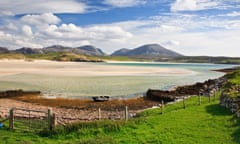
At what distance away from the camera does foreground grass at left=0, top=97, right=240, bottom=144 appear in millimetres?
21047

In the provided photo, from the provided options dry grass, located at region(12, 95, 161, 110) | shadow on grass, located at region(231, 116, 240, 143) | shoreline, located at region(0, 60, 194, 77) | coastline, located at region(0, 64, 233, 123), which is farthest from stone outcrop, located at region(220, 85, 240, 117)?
shoreline, located at region(0, 60, 194, 77)

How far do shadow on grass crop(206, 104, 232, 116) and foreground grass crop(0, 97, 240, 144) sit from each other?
187cm

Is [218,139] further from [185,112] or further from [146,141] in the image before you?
→ [185,112]

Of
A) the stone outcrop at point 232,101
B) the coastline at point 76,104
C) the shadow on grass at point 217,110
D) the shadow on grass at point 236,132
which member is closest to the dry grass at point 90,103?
the coastline at point 76,104

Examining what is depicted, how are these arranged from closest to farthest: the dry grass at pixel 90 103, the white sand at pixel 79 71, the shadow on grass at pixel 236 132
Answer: the shadow on grass at pixel 236 132 < the dry grass at pixel 90 103 < the white sand at pixel 79 71

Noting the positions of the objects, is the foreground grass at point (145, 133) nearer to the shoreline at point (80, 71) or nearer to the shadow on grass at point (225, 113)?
the shadow on grass at point (225, 113)

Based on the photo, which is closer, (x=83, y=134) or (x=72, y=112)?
(x=83, y=134)

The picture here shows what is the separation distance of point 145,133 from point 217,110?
10632mm

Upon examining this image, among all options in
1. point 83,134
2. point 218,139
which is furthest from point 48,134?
point 218,139

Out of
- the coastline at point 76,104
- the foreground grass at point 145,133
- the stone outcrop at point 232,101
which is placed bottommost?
the coastline at point 76,104

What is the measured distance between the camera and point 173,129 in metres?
23.3

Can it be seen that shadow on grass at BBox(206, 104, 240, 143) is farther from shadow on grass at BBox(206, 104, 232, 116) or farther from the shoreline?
the shoreline

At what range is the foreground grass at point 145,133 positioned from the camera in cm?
2105

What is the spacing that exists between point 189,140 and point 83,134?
780cm
